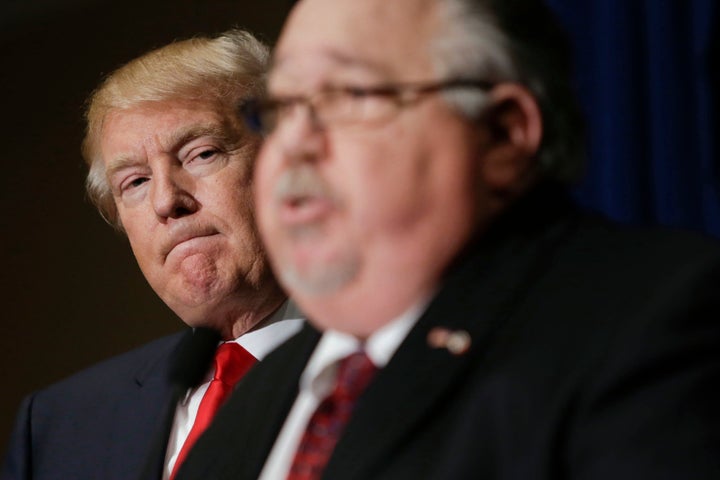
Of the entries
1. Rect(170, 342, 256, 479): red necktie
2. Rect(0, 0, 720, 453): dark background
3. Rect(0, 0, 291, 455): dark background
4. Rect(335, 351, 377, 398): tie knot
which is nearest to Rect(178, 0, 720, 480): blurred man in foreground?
Rect(335, 351, 377, 398): tie knot

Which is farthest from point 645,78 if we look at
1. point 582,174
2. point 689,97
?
point 582,174

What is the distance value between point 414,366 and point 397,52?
0.28 meters

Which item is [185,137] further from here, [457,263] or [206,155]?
[457,263]

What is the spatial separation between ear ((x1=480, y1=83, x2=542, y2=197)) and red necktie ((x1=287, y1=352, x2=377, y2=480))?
203 mm

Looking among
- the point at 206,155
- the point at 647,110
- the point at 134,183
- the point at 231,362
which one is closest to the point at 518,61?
the point at 647,110

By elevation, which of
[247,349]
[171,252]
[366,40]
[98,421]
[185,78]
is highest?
[366,40]

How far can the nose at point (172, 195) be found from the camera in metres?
1.77

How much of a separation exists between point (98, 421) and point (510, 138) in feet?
3.77

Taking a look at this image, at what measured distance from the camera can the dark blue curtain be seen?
1.59m

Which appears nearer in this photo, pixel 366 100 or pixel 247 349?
pixel 366 100

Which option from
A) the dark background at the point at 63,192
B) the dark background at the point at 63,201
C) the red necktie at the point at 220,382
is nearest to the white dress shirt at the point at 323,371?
the red necktie at the point at 220,382

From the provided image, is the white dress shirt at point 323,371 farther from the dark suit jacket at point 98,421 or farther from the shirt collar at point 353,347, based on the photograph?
the dark suit jacket at point 98,421

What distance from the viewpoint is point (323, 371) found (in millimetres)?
1019

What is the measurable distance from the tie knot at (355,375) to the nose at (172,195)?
84 centimetres
